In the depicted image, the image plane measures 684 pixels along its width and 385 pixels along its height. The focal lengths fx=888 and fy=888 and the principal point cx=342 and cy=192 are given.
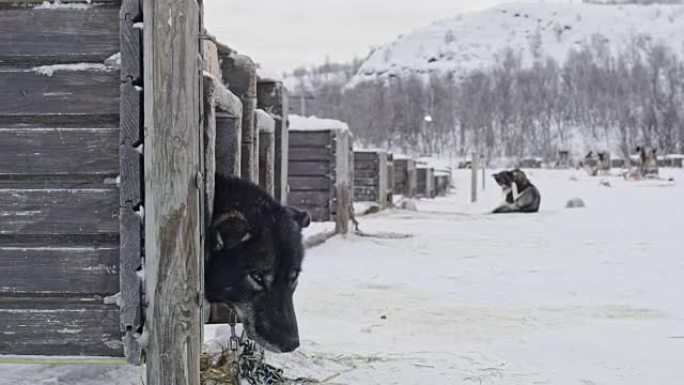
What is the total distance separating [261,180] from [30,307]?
328cm

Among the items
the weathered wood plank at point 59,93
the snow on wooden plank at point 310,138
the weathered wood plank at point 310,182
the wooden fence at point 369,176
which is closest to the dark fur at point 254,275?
the weathered wood plank at point 59,93

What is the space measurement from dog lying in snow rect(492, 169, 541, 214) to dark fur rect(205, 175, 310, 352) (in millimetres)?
14938

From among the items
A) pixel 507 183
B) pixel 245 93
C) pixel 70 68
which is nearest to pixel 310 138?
pixel 245 93

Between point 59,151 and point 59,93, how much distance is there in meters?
0.20

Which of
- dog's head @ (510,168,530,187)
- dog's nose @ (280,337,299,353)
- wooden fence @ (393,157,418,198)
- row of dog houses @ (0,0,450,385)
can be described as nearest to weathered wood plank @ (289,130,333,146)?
dog's nose @ (280,337,299,353)

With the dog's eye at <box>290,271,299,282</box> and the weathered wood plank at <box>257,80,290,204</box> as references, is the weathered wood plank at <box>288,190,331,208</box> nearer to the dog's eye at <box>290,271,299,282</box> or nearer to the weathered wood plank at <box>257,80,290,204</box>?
the weathered wood plank at <box>257,80,290,204</box>

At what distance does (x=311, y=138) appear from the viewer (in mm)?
10203

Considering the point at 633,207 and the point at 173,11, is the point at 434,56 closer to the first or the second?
the point at 633,207

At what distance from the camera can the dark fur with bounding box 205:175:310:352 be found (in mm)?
3686

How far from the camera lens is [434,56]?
153000 millimetres

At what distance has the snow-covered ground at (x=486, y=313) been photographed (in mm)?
4090

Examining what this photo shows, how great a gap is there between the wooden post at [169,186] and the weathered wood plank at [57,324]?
5.6 inches

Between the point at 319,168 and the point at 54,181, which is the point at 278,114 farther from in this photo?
the point at 54,181

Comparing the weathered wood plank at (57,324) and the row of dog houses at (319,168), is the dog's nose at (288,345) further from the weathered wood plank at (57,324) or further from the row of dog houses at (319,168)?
the row of dog houses at (319,168)
